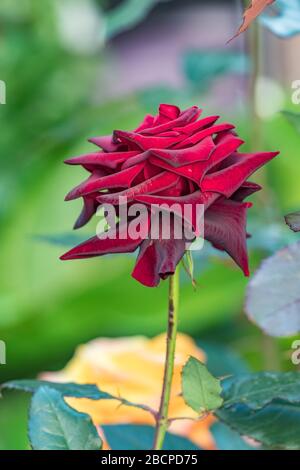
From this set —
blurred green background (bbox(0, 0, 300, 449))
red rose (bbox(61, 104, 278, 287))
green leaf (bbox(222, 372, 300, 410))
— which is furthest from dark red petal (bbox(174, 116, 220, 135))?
blurred green background (bbox(0, 0, 300, 449))

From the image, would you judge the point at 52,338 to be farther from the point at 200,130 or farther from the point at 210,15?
the point at 210,15

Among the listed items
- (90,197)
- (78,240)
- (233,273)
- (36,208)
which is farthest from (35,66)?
(90,197)

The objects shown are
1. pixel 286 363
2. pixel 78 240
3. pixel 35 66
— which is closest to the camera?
pixel 78 240

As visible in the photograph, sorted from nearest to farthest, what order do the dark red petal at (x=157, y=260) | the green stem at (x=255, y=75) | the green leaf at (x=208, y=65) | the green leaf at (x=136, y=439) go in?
the dark red petal at (x=157, y=260) < the green leaf at (x=136, y=439) < the green stem at (x=255, y=75) < the green leaf at (x=208, y=65)

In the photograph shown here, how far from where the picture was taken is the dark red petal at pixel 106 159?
0.34m

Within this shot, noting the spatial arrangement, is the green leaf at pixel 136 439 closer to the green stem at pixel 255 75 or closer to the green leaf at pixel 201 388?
the green leaf at pixel 201 388

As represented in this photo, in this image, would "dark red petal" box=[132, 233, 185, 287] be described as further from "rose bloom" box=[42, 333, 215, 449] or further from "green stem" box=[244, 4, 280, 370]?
"green stem" box=[244, 4, 280, 370]

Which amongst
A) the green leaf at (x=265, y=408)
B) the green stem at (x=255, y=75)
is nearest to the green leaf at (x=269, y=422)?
the green leaf at (x=265, y=408)

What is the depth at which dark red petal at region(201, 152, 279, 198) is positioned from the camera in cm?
32

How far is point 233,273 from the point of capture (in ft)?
3.72

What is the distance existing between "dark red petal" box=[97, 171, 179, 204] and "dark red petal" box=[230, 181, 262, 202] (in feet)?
0.11

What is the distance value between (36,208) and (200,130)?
896mm

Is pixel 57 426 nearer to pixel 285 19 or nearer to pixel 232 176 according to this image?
pixel 232 176

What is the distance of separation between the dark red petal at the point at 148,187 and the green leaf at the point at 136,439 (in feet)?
0.53
